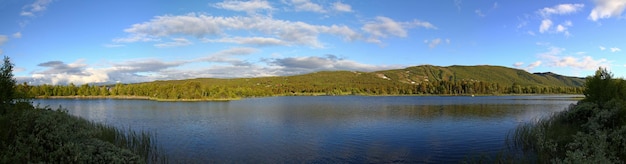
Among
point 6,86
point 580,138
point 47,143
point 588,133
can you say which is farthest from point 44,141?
point 588,133

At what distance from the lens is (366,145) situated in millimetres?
27047

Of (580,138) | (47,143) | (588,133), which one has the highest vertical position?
(47,143)

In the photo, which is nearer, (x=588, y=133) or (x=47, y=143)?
(x=47, y=143)

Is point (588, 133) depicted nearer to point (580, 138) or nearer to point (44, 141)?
point (580, 138)

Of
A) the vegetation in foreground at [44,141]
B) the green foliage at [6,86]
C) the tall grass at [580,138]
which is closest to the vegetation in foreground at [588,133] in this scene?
the tall grass at [580,138]

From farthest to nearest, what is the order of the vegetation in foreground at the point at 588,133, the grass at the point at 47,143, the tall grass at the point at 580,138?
the tall grass at the point at 580,138
the vegetation in foreground at the point at 588,133
the grass at the point at 47,143

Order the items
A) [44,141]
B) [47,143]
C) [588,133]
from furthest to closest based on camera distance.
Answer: [588,133]
[47,143]
[44,141]

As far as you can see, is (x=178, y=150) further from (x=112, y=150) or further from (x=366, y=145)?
(x=366, y=145)

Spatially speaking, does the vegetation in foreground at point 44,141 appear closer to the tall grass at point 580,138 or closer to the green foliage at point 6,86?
the green foliage at point 6,86

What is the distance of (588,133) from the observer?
23.4 metres

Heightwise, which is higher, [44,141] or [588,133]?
[44,141]

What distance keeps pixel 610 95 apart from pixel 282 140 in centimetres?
2963

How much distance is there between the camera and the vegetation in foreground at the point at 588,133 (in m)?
15.3

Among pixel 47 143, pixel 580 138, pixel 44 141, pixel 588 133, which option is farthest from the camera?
pixel 588 133
